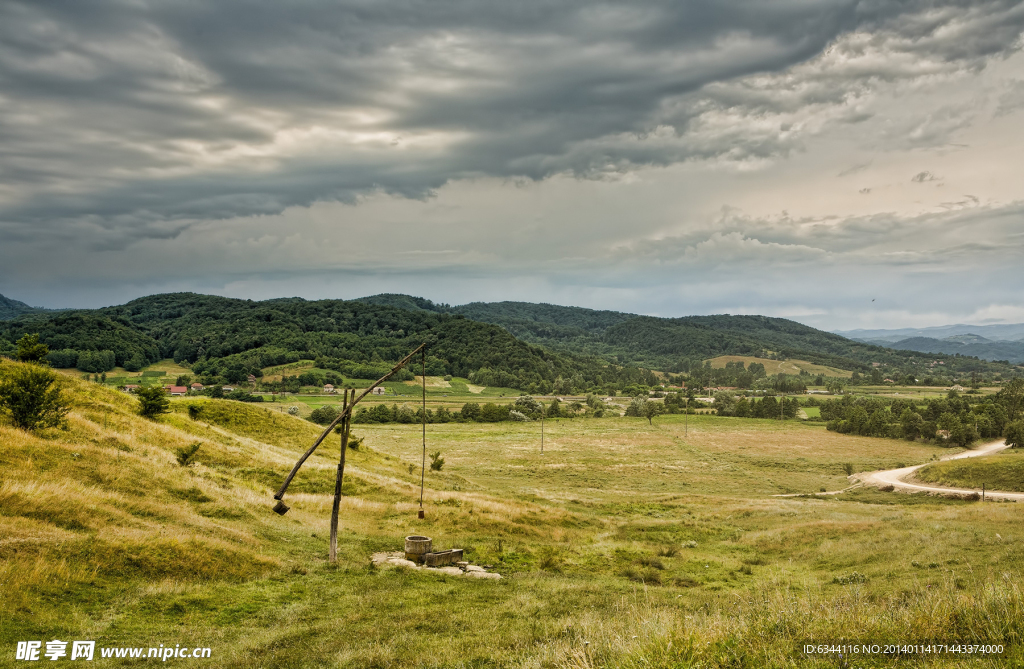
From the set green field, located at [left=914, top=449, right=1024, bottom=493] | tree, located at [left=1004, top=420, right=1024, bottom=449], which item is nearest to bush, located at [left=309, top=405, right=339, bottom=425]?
green field, located at [left=914, top=449, right=1024, bottom=493]

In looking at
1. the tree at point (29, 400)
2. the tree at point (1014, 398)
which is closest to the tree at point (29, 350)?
the tree at point (29, 400)

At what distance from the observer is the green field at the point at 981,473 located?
6003 cm

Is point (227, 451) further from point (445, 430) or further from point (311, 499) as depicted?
point (445, 430)

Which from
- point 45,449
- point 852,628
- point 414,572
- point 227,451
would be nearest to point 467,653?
point 852,628

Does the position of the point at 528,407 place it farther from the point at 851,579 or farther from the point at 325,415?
the point at 851,579

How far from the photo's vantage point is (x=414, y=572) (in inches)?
716

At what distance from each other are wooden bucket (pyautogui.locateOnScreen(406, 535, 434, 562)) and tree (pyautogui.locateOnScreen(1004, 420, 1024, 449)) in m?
127

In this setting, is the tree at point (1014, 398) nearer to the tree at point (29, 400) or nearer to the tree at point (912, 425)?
the tree at point (912, 425)

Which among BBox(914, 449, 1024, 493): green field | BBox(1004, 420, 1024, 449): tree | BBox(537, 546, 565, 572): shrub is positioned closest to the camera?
BBox(537, 546, 565, 572): shrub

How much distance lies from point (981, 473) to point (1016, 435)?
178ft

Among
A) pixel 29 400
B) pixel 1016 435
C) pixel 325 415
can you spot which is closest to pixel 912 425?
pixel 1016 435

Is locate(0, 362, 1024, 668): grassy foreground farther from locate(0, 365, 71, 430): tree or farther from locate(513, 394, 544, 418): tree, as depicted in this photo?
locate(513, 394, 544, 418): tree

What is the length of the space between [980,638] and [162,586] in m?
17.1

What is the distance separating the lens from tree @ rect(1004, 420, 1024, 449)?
322 feet
